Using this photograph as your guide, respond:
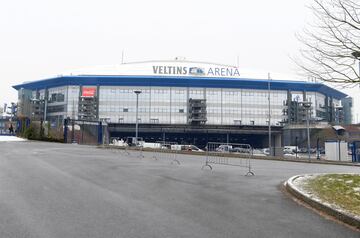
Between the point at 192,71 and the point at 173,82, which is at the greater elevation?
the point at 192,71

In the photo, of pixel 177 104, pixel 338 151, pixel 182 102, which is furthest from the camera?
pixel 182 102

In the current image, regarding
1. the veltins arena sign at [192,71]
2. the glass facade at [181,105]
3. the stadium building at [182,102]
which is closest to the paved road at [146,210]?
the stadium building at [182,102]

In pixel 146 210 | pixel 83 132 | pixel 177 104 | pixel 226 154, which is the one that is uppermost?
pixel 177 104

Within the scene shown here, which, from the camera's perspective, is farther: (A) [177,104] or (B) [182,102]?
(B) [182,102]

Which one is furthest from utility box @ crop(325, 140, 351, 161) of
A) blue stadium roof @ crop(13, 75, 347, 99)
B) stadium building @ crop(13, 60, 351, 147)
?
blue stadium roof @ crop(13, 75, 347, 99)

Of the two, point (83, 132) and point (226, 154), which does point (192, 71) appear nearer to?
point (83, 132)

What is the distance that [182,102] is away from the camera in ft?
301

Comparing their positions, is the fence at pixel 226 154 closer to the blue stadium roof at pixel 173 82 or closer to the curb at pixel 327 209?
the curb at pixel 327 209

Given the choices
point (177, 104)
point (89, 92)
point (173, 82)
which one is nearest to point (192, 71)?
point (173, 82)

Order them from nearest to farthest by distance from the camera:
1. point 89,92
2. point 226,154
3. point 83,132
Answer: point 226,154 → point 83,132 → point 89,92

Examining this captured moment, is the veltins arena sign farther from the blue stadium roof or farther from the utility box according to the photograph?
the utility box

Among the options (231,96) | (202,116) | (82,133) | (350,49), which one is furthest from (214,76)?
(350,49)

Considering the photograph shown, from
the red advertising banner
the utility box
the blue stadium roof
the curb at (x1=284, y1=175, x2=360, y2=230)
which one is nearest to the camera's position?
the curb at (x1=284, y1=175, x2=360, y2=230)

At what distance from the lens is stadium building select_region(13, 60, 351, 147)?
293ft
